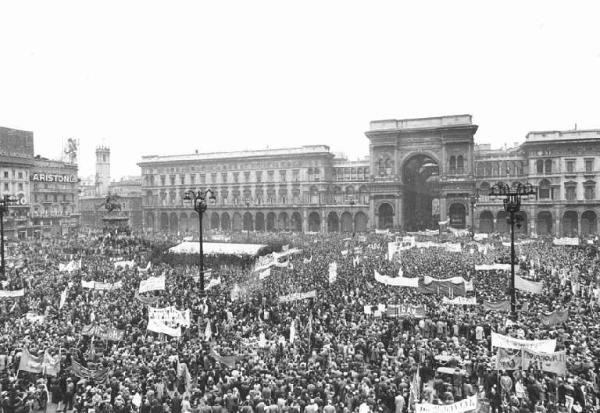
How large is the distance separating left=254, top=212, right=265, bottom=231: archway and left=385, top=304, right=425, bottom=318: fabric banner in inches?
2490

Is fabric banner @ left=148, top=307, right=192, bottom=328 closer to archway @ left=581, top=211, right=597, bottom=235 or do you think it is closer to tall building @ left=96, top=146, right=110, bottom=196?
archway @ left=581, top=211, right=597, bottom=235

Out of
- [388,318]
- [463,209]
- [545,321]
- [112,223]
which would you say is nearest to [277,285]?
[388,318]

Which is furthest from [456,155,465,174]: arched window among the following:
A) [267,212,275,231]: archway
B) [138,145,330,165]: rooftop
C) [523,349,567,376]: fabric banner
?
[523,349,567,376]: fabric banner

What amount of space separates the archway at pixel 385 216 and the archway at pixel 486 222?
11.7m

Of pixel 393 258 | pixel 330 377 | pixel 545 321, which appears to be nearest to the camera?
pixel 330 377

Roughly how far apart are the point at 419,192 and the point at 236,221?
98.6 feet

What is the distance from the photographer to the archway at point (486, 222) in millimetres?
67863

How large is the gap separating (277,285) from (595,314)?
47.6 feet

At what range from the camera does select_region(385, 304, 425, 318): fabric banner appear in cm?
1914

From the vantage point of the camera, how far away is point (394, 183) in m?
69.1

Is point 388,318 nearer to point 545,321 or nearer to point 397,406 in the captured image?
point 545,321

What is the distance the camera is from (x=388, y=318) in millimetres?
20266

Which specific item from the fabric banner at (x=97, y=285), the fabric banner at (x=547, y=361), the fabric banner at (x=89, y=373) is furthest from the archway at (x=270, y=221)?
the fabric banner at (x=547, y=361)

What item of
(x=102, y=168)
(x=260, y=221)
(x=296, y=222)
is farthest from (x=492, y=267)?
(x=102, y=168)
